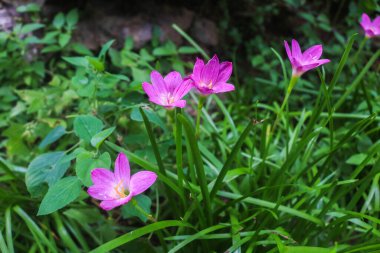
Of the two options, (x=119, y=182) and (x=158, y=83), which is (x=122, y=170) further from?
(x=158, y=83)

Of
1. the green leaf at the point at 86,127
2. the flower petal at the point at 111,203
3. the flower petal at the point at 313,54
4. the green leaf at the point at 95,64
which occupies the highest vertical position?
the flower petal at the point at 313,54

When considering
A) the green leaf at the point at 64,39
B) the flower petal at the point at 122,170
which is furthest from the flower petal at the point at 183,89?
the green leaf at the point at 64,39

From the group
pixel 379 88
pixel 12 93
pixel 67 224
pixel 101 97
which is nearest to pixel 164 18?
pixel 12 93

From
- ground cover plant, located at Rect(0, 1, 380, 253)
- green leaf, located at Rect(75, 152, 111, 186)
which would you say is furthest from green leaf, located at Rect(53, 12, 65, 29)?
green leaf, located at Rect(75, 152, 111, 186)

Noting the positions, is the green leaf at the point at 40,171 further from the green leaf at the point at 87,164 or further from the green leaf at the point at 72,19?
the green leaf at the point at 72,19

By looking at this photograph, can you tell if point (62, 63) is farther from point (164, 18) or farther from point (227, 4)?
point (227, 4)

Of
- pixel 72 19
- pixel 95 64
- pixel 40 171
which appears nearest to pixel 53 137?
pixel 40 171

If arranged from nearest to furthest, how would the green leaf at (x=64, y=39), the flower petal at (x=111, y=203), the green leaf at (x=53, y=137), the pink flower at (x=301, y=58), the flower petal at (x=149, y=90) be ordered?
the flower petal at (x=111, y=203) < the flower petal at (x=149, y=90) < the pink flower at (x=301, y=58) < the green leaf at (x=53, y=137) < the green leaf at (x=64, y=39)

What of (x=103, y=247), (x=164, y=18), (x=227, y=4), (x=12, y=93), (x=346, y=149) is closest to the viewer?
(x=103, y=247)
